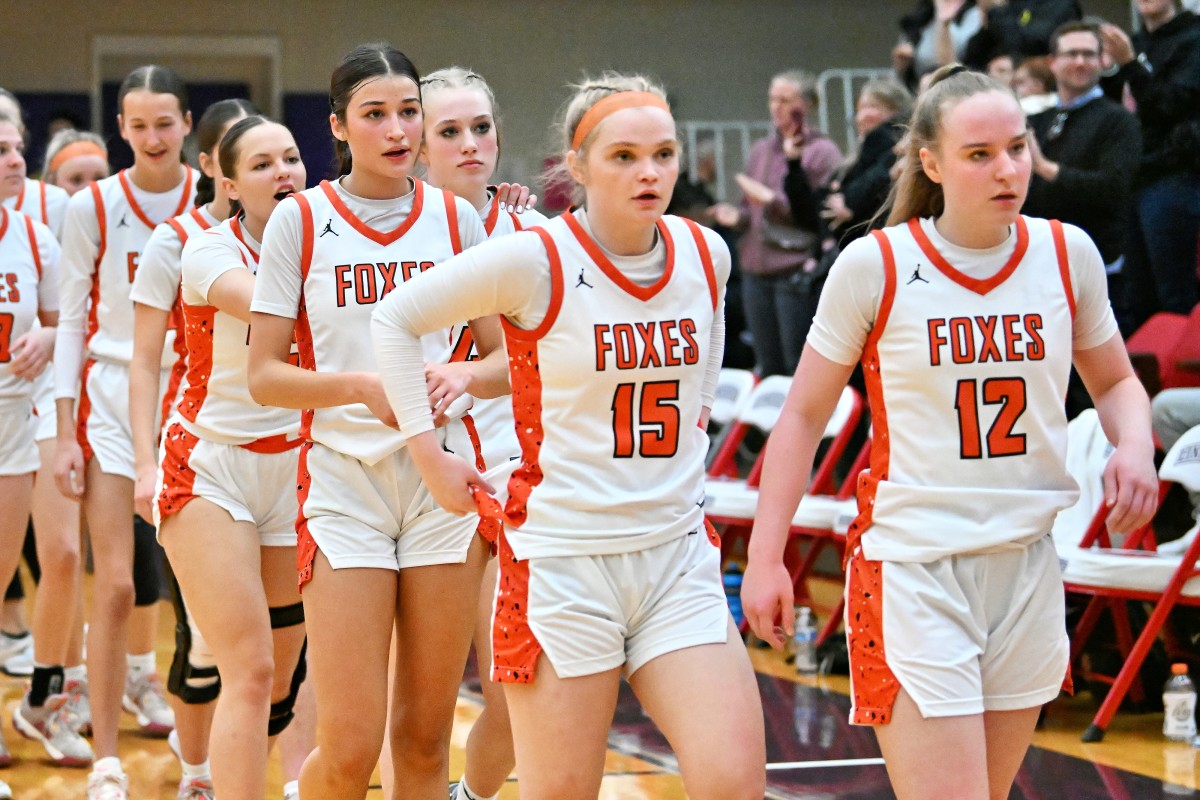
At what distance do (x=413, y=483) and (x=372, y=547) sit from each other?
162mm

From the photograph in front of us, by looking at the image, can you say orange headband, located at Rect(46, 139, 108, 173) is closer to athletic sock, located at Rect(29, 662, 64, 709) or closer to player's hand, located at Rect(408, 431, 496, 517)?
athletic sock, located at Rect(29, 662, 64, 709)

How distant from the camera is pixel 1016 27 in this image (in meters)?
8.05

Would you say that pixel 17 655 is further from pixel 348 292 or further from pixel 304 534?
pixel 348 292

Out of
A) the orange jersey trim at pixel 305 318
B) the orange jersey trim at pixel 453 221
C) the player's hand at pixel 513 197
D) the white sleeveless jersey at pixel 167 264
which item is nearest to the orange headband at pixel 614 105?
the orange jersey trim at pixel 453 221

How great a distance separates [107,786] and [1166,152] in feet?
16.5

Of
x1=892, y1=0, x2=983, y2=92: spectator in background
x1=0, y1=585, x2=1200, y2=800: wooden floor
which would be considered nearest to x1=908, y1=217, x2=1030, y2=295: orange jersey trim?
x1=0, y1=585, x2=1200, y2=800: wooden floor

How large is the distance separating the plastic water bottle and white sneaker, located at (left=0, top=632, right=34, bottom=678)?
3230mm

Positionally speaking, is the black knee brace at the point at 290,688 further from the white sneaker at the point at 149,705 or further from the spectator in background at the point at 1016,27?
the spectator in background at the point at 1016,27

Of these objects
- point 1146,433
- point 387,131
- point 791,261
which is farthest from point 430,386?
point 791,261

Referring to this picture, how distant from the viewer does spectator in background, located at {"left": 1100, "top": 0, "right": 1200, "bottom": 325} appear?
716 centimetres

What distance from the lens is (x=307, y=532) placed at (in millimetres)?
3492

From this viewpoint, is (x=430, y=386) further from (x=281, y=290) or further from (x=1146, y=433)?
(x=1146, y=433)

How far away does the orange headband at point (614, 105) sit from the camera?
3.05 metres

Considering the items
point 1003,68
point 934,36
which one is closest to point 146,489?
point 1003,68
